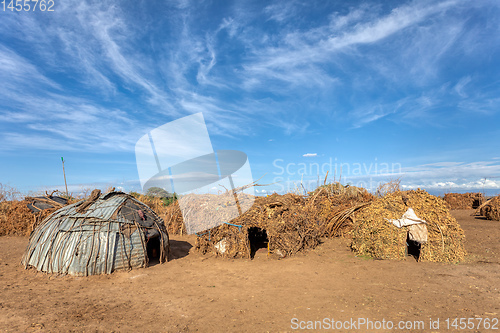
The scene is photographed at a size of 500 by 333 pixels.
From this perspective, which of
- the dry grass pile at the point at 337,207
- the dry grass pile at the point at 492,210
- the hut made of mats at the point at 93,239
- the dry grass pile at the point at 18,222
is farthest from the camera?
the dry grass pile at the point at 492,210

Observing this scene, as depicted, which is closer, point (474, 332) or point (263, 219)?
point (474, 332)

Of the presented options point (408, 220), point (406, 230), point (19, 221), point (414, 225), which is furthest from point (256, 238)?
point (19, 221)

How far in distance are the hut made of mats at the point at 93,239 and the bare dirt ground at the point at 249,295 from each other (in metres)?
0.43

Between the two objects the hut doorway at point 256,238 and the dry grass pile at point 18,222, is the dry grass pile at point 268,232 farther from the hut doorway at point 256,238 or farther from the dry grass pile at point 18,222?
the dry grass pile at point 18,222

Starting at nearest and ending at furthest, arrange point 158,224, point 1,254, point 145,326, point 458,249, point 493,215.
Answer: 1. point 145,326
2. point 458,249
3. point 158,224
4. point 1,254
5. point 493,215

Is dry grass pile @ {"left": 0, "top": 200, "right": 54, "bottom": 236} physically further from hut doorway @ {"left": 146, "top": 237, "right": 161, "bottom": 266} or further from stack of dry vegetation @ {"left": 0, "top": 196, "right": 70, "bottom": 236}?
hut doorway @ {"left": 146, "top": 237, "right": 161, "bottom": 266}

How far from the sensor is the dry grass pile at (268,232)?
42.1 feet

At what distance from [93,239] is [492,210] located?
1182 inches

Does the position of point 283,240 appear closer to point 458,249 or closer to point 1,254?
point 458,249

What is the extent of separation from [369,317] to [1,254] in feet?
55.8

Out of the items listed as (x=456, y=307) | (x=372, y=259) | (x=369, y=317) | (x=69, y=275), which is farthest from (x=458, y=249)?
(x=69, y=275)

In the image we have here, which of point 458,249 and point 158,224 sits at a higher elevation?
point 158,224

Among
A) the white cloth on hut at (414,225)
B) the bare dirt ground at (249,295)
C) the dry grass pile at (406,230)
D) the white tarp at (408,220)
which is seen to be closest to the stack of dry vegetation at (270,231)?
the bare dirt ground at (249,295)

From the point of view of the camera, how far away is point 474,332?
6.02 m
